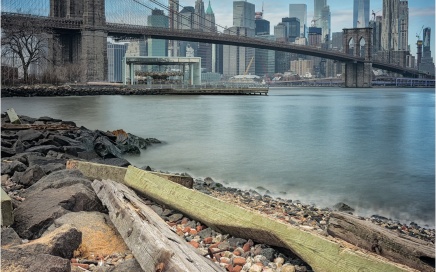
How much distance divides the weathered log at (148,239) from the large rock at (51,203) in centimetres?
15

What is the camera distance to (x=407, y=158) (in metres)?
9.02

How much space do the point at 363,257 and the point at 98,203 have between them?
1.73 m

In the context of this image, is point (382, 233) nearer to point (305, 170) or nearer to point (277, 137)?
point (305, 170)

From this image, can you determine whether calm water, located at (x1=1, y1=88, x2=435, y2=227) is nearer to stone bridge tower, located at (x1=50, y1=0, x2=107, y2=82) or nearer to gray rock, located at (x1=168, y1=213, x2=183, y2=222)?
gray rock, located at (x1=168, y1=213, x2=183, y2=222)

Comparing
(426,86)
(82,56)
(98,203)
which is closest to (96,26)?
(82,56)

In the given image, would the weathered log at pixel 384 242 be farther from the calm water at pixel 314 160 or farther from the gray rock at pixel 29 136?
the gray rock at pixel 29 136

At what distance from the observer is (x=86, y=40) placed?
3984cm

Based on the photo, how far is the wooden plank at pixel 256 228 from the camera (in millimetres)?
2121

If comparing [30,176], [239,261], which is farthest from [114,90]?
[239,261]

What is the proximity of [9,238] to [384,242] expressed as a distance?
179cm

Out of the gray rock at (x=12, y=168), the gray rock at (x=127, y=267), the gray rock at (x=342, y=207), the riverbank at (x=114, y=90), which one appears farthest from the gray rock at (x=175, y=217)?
the riverbank at (x=114, y=90)

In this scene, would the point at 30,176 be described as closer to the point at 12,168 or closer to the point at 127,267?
the point at 12,168

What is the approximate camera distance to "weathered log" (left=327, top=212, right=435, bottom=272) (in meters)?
2.29

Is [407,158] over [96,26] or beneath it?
beneath
